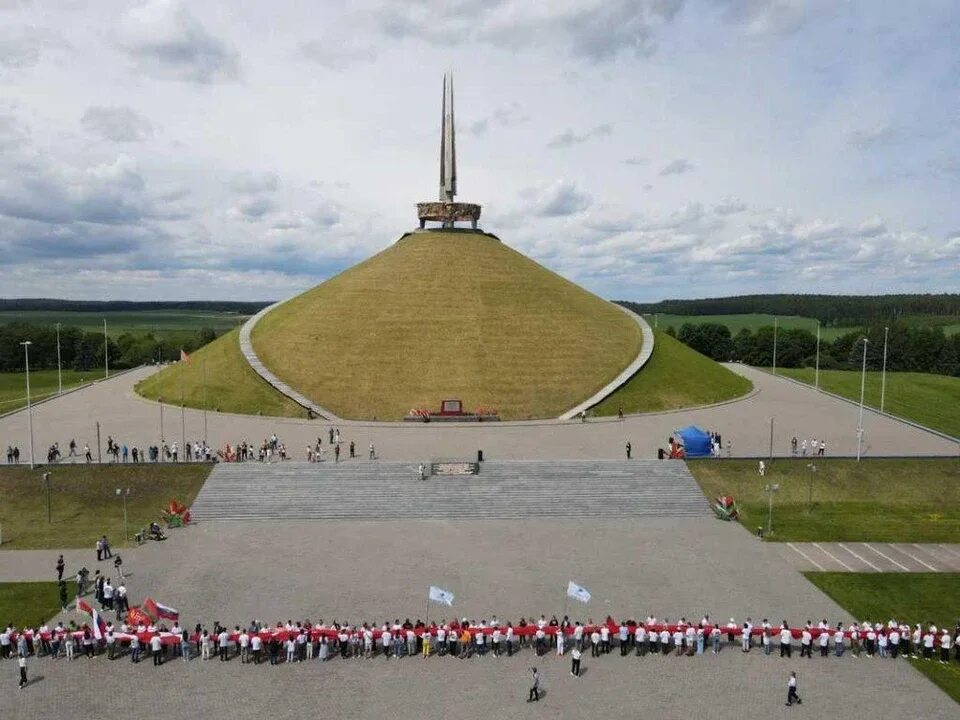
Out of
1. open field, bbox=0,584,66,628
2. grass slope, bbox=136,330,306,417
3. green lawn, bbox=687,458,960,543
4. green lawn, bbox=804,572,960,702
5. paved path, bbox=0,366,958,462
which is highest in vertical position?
grass slope, bbox=136,330,306,417

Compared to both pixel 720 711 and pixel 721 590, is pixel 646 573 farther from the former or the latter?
pixel 720 711

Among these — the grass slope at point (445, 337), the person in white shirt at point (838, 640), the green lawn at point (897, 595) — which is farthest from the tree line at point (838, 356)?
the person in white shirt at point (838, 640)

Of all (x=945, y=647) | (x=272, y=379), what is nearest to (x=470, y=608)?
(x=945, y=647)

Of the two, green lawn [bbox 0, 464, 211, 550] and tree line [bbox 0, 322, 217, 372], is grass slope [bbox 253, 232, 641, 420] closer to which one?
green lawn [bbox 0, 464, 211, 550]

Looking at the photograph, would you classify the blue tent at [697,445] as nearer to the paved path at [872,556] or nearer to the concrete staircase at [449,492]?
the concrete staircase at [449,492]

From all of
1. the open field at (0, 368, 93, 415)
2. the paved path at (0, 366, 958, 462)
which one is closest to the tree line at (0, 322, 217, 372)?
the open field at (0, 368, 93, 415)

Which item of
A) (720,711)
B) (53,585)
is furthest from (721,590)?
(53,585)

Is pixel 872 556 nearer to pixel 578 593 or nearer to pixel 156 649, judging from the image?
pixel 578 593
